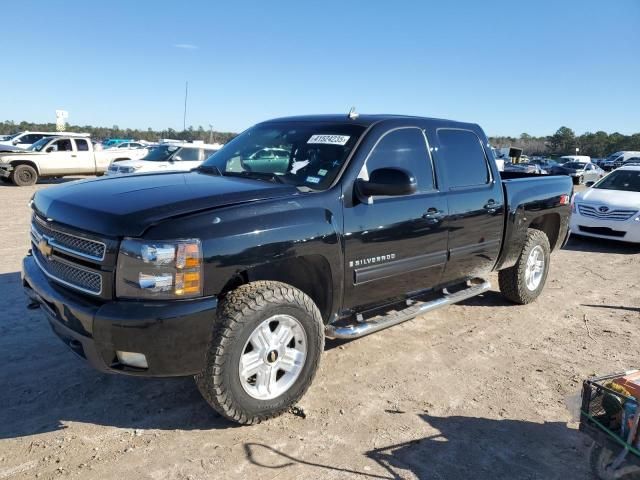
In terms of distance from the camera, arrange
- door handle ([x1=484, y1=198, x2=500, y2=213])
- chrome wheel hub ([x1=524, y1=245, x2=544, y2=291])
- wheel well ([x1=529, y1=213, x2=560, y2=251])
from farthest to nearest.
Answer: wheel well ([x1=529, y1=213, x2=560, y2=251])
chrome wheel hub ([x1=524, y1=245, x2=544, y2=291])
door handle ([x1=484, y1=198, x2=500, y2=213])

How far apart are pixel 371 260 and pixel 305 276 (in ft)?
1.71

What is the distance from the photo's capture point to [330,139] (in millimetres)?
3975

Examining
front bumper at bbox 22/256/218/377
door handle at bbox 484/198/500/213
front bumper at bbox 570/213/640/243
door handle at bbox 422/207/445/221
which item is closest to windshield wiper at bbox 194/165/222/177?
front bumper at bbox 22/256/218/377

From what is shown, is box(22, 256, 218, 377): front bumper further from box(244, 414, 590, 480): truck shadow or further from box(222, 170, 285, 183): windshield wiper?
box(222, 170, 285, 183): windshield wiper

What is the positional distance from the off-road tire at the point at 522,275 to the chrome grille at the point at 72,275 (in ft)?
14.0

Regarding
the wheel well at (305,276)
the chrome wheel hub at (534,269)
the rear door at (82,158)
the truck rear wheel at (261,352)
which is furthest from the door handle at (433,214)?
the rear door at (82,158)

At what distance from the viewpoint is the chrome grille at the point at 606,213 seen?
927 cm

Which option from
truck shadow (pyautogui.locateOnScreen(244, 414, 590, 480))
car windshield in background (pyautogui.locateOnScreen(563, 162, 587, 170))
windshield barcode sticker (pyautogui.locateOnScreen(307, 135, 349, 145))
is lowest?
truck shadow (pyautogui.locateOnScreen(244, 414, 590, 480))

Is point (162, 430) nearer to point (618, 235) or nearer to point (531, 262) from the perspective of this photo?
point (531, 262)

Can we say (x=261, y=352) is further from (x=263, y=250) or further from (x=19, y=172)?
(x=19, y=172)

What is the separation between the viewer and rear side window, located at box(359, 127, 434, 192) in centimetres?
392

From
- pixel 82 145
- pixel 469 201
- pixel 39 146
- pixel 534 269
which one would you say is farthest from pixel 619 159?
pixel 469 201

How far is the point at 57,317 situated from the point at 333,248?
5.64 ft

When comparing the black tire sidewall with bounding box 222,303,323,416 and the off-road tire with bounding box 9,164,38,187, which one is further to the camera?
the off-road tire with bounding box 9,164,38,187
